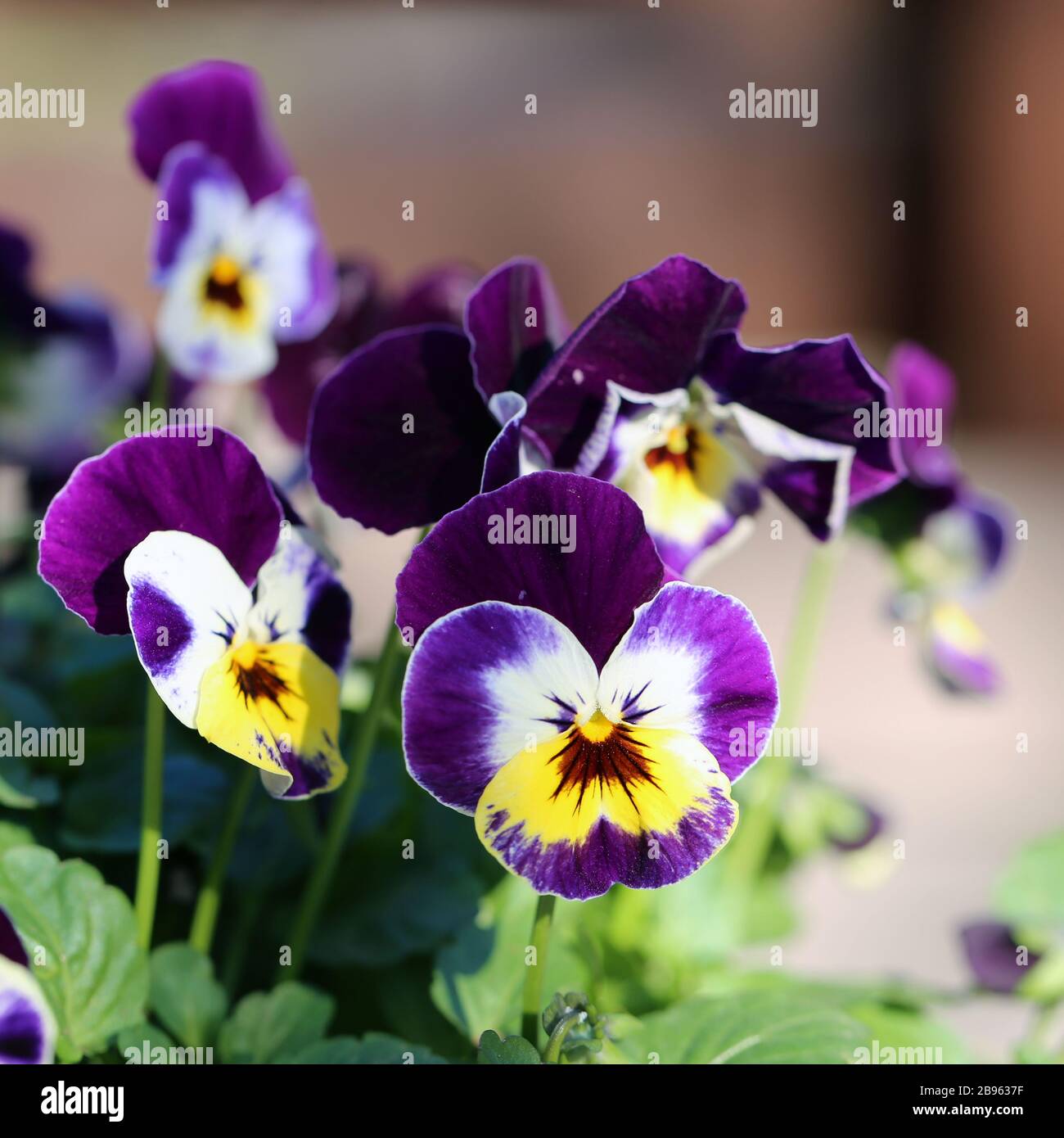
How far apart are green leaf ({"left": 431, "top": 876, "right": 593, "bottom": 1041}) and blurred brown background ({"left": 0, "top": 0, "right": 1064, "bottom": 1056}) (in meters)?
3.31

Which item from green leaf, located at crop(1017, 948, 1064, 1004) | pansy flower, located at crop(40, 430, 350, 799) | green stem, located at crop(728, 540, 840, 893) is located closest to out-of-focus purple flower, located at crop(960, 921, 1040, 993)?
green leaf, located at crop(1017, 948, 1064, 1004)

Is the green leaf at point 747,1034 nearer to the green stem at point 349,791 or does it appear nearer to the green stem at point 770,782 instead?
the green stem at point 349,791

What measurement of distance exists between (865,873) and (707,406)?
503mm

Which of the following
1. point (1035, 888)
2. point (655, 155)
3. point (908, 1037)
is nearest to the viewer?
point (908, 1037)

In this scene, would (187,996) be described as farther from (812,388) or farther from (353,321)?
(353,321)

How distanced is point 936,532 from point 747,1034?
42 centimetres

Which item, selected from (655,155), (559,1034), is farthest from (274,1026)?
(655,155)

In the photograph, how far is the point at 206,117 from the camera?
0.70 meters

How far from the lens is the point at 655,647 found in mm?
411

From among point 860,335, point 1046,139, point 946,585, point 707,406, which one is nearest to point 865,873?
point 946,585

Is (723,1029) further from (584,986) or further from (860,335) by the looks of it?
(860,335)

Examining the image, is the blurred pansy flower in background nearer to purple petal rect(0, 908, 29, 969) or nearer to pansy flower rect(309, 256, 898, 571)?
pansy flower rect(309, 256, 898, 571)

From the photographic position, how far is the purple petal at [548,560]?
396mm

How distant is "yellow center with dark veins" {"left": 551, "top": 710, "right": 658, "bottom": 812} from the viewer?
1.39 feet
